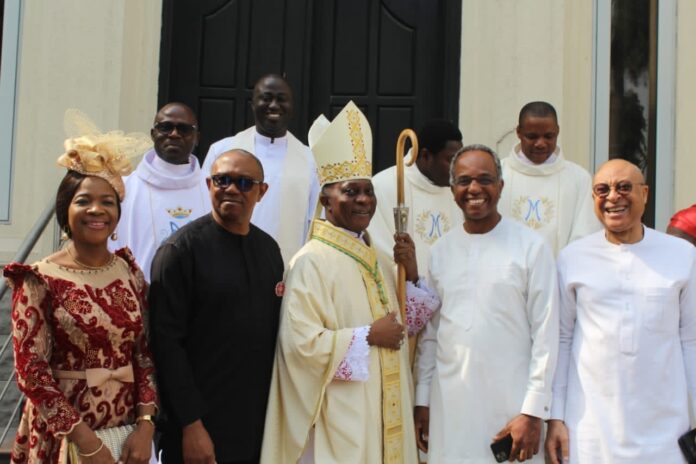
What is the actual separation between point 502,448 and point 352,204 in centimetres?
124

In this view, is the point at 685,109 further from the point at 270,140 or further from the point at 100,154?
the point at 100,154

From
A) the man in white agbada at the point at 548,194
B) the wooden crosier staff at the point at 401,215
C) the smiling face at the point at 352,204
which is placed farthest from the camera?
the man in white agbada at the point at 548,194

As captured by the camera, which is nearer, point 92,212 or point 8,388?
point 92,212

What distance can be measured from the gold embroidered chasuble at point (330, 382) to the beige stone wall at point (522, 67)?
3.54m

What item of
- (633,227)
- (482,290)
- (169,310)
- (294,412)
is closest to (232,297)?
(169,310)

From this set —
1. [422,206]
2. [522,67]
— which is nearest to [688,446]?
[422,206]

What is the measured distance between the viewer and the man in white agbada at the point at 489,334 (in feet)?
12.8

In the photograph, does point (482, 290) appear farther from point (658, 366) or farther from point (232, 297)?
point (232, 297)

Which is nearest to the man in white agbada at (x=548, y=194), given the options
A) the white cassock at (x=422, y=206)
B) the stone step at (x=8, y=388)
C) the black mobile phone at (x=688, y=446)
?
the white cassock at (x=422, y=206)

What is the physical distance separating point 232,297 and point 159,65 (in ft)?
14.2

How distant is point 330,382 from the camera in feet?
12.9

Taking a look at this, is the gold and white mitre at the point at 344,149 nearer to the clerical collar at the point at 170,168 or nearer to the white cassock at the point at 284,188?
the clerical collar at the point at 170,168

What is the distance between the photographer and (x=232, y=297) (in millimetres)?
3801

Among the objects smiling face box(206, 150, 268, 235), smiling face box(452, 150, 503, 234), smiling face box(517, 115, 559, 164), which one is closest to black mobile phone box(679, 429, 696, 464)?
smiling face box(452, 150, 503, 234)
